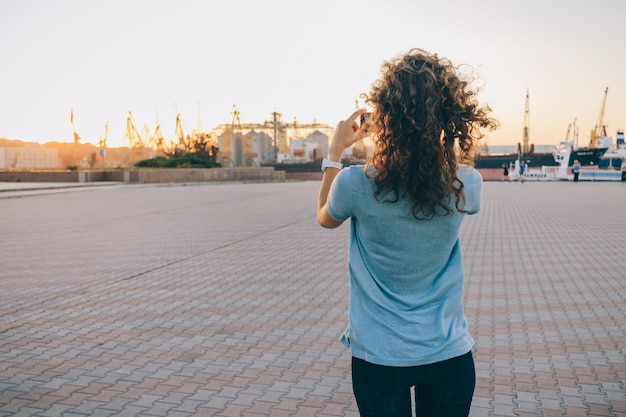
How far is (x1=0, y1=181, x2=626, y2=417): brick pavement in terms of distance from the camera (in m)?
3.81

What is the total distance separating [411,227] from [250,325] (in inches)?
154

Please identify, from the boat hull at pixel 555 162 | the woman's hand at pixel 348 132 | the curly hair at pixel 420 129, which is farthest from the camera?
the boat hull at pixel 555 162

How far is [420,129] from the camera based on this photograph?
168 cm

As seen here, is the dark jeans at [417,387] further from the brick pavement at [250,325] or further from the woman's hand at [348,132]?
the brick pavement at [250,325]

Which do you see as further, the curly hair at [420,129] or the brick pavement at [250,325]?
the brick pavement at [250,325]

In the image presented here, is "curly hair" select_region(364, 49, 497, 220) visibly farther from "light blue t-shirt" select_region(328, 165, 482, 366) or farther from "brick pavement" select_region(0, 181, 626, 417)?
"brick pavement" select_region(0, 181, 626, 417)

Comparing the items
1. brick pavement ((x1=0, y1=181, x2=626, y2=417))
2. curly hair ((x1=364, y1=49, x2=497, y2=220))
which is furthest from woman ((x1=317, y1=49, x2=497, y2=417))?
brick pavement ((x1=0, y1=181, x2=626, y2=417))

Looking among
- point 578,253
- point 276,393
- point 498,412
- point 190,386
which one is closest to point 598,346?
point 498,412

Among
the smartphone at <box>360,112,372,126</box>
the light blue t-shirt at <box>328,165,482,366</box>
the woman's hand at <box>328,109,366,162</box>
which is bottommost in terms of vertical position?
the light blue t-shirt at <box>328,165,482,366</box>

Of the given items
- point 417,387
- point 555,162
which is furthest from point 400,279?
point 555,162

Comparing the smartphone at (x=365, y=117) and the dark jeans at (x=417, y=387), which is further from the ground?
the smartphone at (x=365, y=117)

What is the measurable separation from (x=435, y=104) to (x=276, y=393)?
105 inches

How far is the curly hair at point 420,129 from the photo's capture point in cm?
169

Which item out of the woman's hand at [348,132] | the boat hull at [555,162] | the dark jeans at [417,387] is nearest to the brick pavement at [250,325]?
the dark jeans at [417,387]
